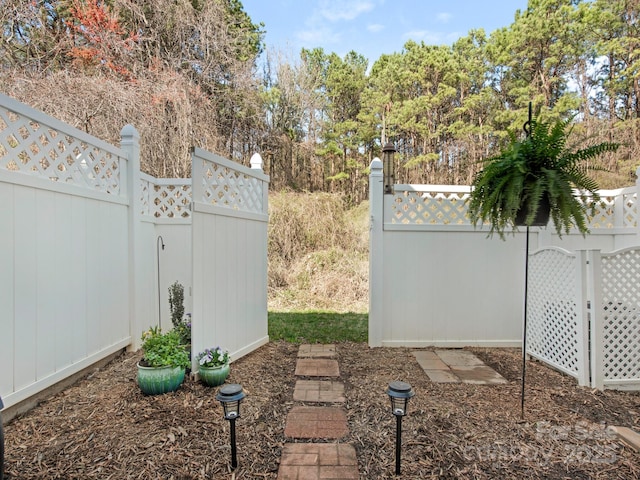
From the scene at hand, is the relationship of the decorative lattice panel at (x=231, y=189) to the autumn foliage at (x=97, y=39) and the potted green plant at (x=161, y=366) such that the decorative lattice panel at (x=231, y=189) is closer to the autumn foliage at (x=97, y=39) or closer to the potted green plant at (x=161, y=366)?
the potted green plant at (x=161, y=366)

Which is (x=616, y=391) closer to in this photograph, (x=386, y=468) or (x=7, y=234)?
(x=386, y=468)

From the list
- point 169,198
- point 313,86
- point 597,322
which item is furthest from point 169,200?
point 313,86

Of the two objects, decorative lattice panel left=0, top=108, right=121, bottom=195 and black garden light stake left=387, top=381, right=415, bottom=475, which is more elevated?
decorative lattice panel left=0, top=108, right=121, bottom=195

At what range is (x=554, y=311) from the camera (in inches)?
122

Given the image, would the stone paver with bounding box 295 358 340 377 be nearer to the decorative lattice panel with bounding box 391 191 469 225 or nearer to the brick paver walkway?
the brick paver walkway

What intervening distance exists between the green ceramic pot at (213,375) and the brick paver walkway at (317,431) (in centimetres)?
57

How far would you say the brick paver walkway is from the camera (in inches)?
68.0

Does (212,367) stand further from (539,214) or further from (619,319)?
(619,319)

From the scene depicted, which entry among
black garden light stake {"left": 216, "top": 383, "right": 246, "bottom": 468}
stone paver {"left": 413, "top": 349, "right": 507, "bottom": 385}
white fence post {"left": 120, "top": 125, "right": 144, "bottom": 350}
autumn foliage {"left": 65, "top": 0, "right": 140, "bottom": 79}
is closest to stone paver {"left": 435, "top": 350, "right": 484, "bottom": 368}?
stone paver {"left": 413, "top": 349, "right": 507, "bottom": 385}

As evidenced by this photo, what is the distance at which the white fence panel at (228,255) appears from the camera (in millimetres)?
2783

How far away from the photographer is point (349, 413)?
2.35 metres

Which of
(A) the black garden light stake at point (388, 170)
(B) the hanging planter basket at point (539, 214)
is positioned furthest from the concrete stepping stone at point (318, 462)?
(A) the black garden light stake at point (388, 170)

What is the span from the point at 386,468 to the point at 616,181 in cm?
886

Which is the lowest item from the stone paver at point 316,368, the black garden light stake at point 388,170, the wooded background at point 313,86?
the stone paver at point 316,368
